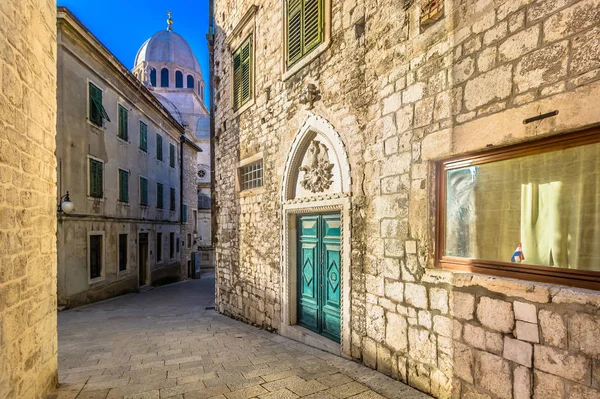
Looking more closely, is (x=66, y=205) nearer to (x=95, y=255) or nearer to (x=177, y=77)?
(x=95, y=255)

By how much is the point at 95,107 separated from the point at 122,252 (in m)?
5.41

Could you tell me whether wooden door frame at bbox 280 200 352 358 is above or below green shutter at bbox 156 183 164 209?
below

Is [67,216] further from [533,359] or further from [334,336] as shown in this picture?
[533,359]

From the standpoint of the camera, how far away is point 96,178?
464 inches

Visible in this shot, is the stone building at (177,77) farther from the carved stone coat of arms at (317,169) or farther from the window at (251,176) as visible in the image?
the carved stone coat of arms at (317,169)

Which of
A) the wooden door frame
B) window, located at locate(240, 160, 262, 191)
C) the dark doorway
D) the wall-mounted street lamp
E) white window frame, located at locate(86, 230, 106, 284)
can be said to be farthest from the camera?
the dark doorway

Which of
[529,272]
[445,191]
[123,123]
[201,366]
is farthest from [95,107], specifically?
[529,272]

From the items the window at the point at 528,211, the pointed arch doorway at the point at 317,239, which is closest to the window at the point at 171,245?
the pointed arch doorway at the point at 317,239

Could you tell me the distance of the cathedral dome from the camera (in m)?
35.2

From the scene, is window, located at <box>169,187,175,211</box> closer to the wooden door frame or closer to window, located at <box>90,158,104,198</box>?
window, located at <box>90,158,104,198</box>

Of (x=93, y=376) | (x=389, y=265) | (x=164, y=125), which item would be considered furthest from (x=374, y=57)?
(x=164, y=125)

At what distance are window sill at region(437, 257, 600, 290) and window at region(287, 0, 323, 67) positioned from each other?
380 centimetres

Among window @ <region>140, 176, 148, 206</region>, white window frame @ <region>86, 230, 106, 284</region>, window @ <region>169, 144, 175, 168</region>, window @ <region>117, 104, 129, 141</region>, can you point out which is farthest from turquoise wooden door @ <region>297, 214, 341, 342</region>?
window @ <region>169, 144, 175, 168</region>

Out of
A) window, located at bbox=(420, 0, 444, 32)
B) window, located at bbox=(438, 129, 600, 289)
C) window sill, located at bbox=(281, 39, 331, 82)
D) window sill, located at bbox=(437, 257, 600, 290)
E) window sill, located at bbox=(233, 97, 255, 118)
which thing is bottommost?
window sill, located at bbox=(437, 257, 600, 290)
